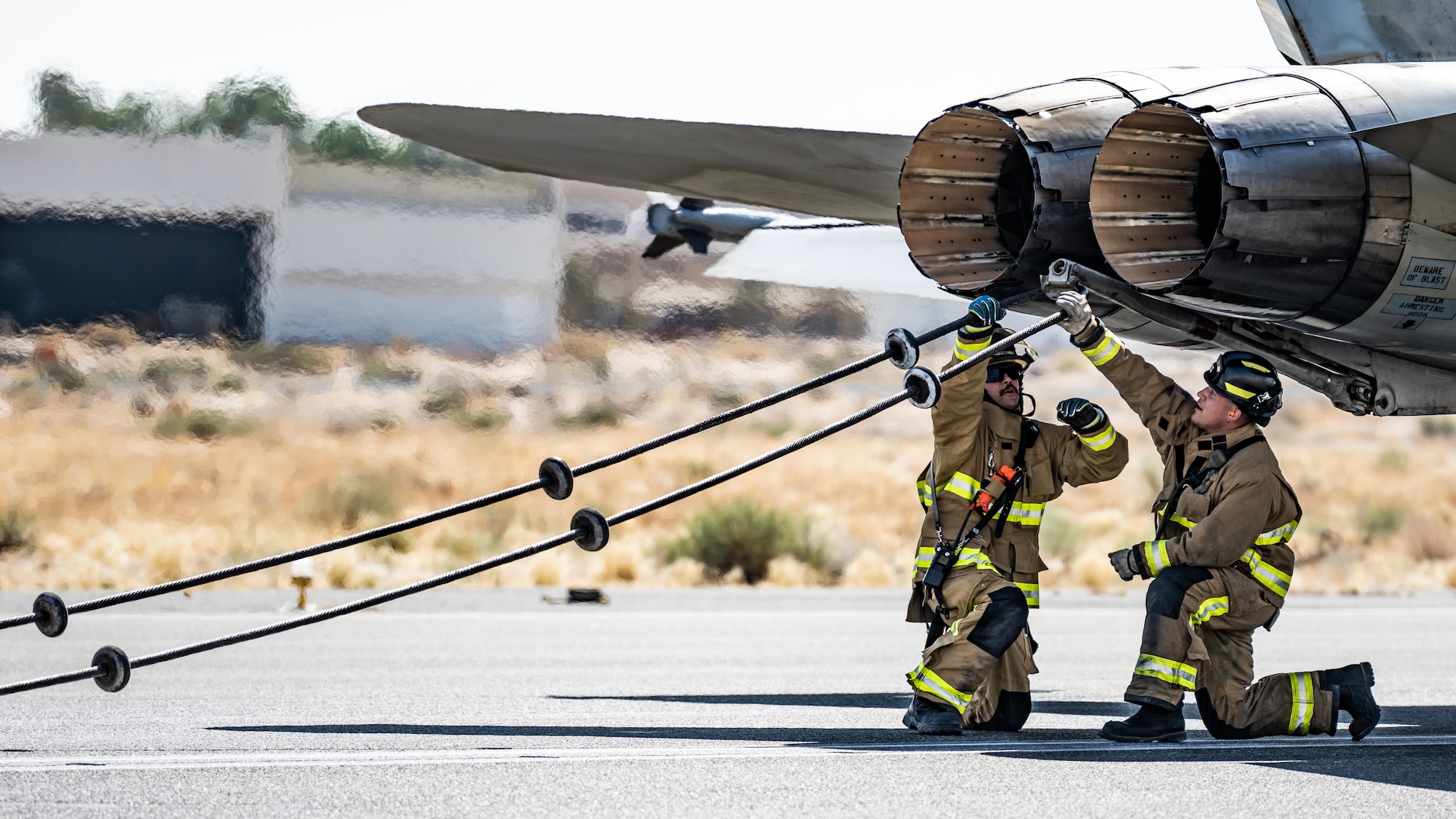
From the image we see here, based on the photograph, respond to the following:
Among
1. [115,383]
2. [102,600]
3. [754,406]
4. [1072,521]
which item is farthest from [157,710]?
[115,383]

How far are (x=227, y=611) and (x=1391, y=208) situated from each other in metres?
11.6

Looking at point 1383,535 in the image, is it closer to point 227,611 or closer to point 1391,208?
point 227,611

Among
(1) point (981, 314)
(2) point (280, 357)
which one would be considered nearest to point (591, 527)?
(1) point (981, 314)

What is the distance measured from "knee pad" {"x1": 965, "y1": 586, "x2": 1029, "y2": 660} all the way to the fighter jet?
1.47m

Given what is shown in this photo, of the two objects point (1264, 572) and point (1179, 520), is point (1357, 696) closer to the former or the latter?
point (1264, 572)

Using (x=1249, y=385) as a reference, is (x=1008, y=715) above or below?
below

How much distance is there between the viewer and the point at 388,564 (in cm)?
2259

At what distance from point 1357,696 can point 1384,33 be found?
10.8ft

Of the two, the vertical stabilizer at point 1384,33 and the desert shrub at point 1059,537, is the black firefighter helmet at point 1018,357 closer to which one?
the vertical stabilizer at point 1384,33

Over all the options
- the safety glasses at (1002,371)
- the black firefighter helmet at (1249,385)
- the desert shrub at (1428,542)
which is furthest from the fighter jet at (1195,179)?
the desert shrub at (1428,542)

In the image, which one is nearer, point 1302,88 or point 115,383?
point 1302,88

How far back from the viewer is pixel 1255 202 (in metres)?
6.86

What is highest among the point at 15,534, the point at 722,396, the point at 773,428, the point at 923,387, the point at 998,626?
A: the point at 923,387

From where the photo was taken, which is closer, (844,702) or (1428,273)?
(1428,273)
